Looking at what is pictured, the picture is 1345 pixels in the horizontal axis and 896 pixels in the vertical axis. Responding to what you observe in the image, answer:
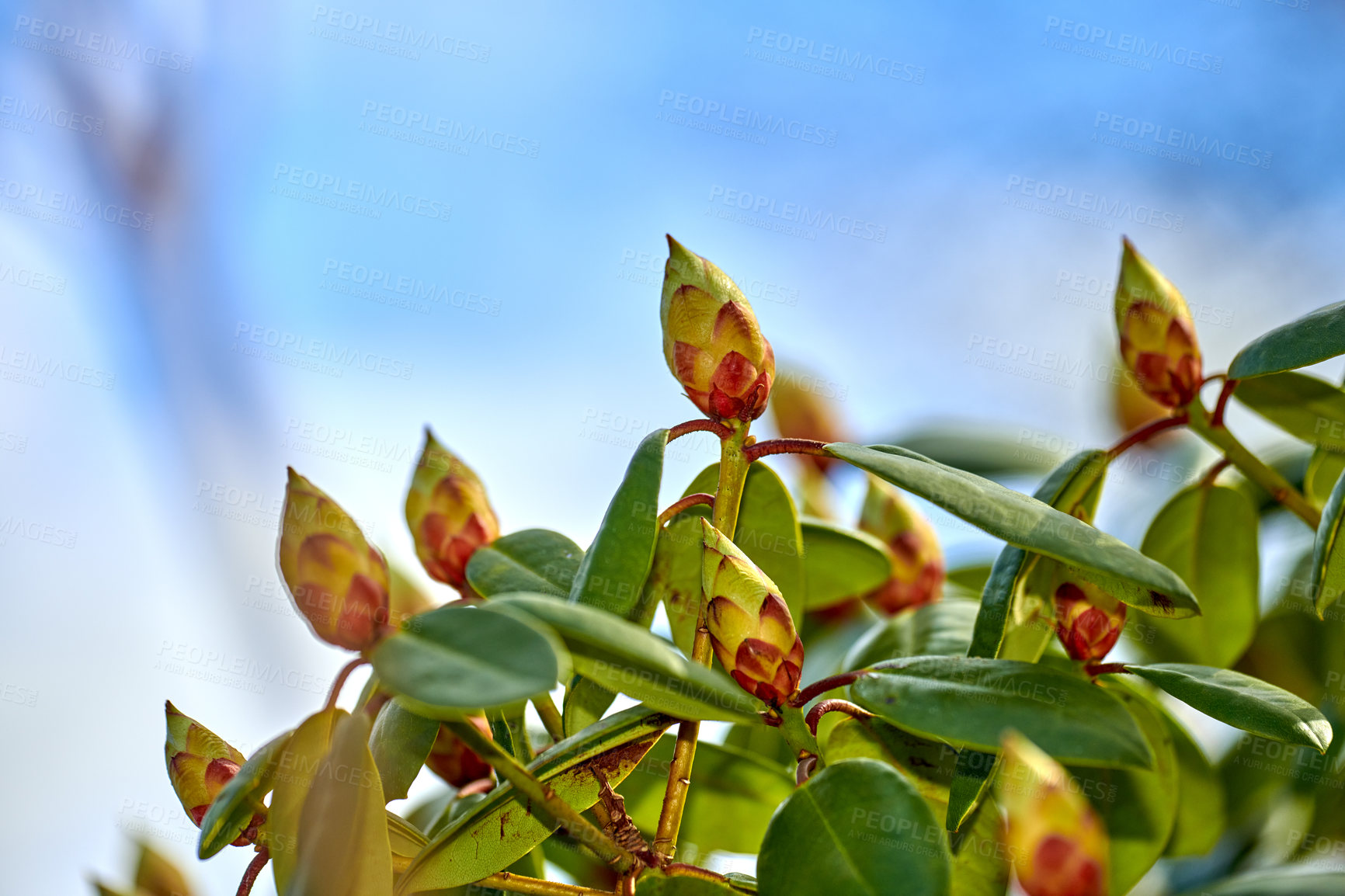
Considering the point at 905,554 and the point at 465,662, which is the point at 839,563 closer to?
the point at 905,554

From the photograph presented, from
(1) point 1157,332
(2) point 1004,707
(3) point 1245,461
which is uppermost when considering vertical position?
(1) point 1157,332

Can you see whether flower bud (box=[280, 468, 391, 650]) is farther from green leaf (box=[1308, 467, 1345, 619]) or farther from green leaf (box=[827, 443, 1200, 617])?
green leaf (box=[1308, 467, 1345, 619])

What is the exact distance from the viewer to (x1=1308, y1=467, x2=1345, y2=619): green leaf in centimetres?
52

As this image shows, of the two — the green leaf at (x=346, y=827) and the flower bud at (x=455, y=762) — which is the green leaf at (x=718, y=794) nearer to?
the flower bud at (x=455, y=762)

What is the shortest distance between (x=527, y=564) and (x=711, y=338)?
0.21m

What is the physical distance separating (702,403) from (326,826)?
29cm

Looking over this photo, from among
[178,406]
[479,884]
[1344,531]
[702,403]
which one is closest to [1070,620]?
[1344,531]

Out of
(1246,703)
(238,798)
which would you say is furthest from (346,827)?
(1246,703)

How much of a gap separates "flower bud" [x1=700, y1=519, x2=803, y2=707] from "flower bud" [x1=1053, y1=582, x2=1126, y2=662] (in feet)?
0.78

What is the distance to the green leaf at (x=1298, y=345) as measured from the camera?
557 mm

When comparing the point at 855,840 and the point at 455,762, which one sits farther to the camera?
the point at 455,762

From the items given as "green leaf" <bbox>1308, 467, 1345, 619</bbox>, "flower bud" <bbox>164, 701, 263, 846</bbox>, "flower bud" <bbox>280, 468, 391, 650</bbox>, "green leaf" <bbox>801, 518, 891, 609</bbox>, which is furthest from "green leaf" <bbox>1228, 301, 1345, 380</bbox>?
"flower bud" <bbox>164, 701, 263, 846</bbox>

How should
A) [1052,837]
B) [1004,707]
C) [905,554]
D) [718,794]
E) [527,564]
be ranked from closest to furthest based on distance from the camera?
[1052,837] → [1004,707] → [527,564] → [718,794] → [905,554]

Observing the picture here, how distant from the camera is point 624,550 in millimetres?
494
